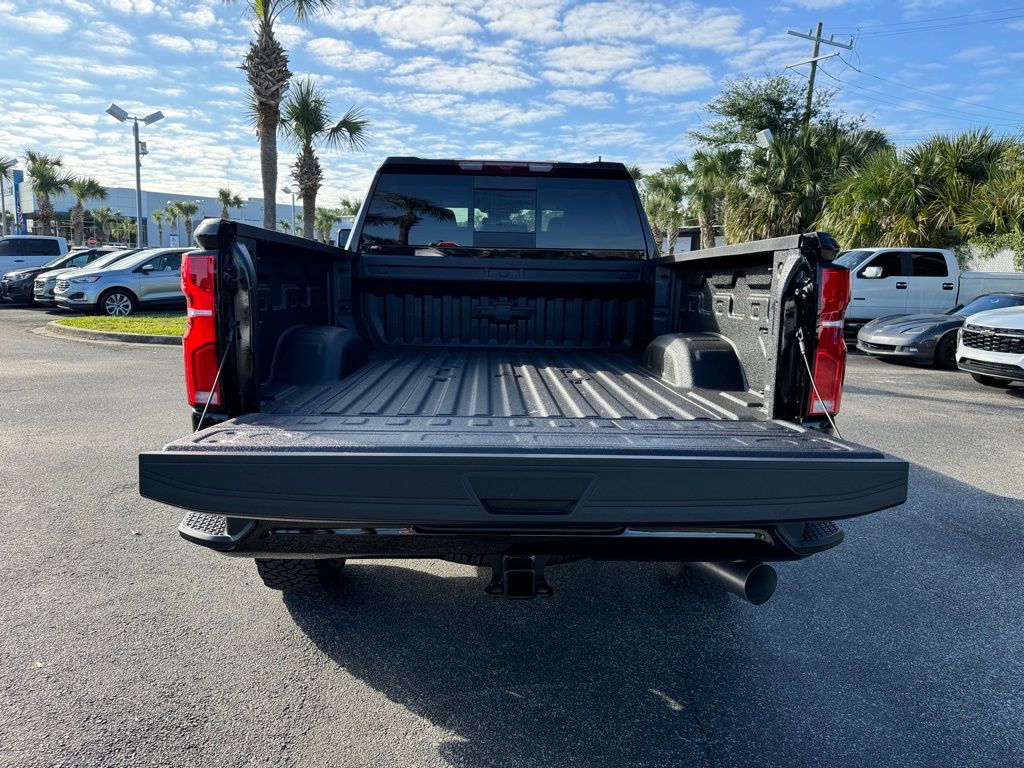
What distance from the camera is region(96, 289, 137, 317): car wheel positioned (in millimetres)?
16438

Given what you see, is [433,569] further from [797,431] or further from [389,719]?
[797,431]

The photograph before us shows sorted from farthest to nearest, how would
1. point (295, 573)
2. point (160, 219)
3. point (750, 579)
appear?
1. point (160, 219)
2. point (295, 573)
3. point (750, 579)

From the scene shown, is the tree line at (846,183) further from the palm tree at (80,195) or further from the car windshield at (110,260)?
the palm tree at (80,195)

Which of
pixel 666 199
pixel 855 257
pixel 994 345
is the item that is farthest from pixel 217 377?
pixel 666 199

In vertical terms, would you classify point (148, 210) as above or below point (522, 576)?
above

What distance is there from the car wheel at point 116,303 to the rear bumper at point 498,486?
16.8 m

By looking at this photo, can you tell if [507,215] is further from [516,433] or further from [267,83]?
[267,83]

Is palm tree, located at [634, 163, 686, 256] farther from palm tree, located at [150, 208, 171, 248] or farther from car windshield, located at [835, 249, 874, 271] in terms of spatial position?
palm tree, located at [150, 208, 171, 248]

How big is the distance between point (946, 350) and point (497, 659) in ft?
36.4

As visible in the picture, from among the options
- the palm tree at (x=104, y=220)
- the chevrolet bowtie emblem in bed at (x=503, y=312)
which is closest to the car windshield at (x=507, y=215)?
the chevrolet bowtie emblem in bed at (x=503, y=312)

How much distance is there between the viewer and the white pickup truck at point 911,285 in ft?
46.5

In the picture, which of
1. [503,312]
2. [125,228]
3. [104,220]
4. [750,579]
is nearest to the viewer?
[750,579]

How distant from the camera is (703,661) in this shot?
2871mm

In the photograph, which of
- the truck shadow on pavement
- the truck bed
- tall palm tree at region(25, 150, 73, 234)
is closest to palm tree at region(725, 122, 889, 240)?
the truck shadow on pavement
